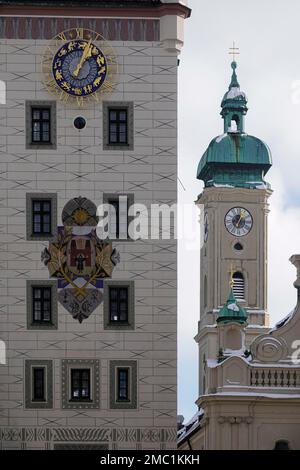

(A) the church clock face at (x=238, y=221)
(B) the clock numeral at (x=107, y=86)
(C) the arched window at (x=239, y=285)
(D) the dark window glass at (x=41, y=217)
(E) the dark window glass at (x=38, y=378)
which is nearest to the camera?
(E) the dark window glass at (x=38, y=378)

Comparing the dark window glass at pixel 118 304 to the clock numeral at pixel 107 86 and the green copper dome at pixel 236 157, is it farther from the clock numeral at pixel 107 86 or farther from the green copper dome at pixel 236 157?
the green copper dome at pixel 236 157

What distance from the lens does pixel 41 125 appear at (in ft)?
262

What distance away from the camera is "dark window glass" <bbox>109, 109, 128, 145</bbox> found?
79750 mm

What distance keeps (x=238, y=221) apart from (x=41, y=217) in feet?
154

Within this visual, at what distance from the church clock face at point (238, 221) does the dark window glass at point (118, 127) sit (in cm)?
4567

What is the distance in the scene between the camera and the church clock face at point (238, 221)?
12538 centimetres

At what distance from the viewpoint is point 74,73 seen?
79875 mm

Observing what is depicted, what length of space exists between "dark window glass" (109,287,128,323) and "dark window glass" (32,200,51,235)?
301 centimetres

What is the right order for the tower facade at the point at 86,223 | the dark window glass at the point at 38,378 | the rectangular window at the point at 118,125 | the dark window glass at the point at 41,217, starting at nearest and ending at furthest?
the tower facade at the point at 86,223, the dark window glass at the point at 38,378, the dark window glass at the point at 41,217, the rectangular window at the point at 118,125

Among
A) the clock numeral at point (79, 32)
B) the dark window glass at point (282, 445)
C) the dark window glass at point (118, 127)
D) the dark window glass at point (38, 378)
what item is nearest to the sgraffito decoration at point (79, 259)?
the dark window glass at point (38, 378)

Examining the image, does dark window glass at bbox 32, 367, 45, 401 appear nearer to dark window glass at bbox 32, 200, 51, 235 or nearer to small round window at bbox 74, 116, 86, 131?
dark window glass at bbox 32, 200, 51, 235

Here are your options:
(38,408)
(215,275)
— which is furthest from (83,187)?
(215,275)

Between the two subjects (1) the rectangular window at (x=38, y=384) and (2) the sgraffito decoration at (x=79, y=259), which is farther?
(2) the sgraffito decoration at (x=79, y=259)
